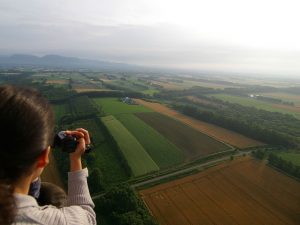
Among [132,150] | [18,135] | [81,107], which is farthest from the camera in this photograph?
[81,107]

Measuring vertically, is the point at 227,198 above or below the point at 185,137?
above

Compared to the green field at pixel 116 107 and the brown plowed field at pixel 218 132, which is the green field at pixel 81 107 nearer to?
the green field at pixel 116 107

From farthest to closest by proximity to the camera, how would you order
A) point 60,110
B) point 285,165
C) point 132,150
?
point 60,110 → point 132,150 → point 285,165

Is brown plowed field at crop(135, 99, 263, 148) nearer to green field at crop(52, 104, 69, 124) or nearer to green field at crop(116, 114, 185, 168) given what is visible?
green field at crop(116, 114, 185, 168)

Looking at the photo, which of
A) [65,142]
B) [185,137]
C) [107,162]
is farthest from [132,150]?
[65,142]

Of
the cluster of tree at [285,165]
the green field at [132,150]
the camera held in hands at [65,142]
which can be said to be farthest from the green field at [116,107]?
the camera held in hands at [65,142]

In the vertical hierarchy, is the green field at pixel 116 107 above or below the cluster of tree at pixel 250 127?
below

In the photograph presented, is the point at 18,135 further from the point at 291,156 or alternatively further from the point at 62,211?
the point at 291,156
